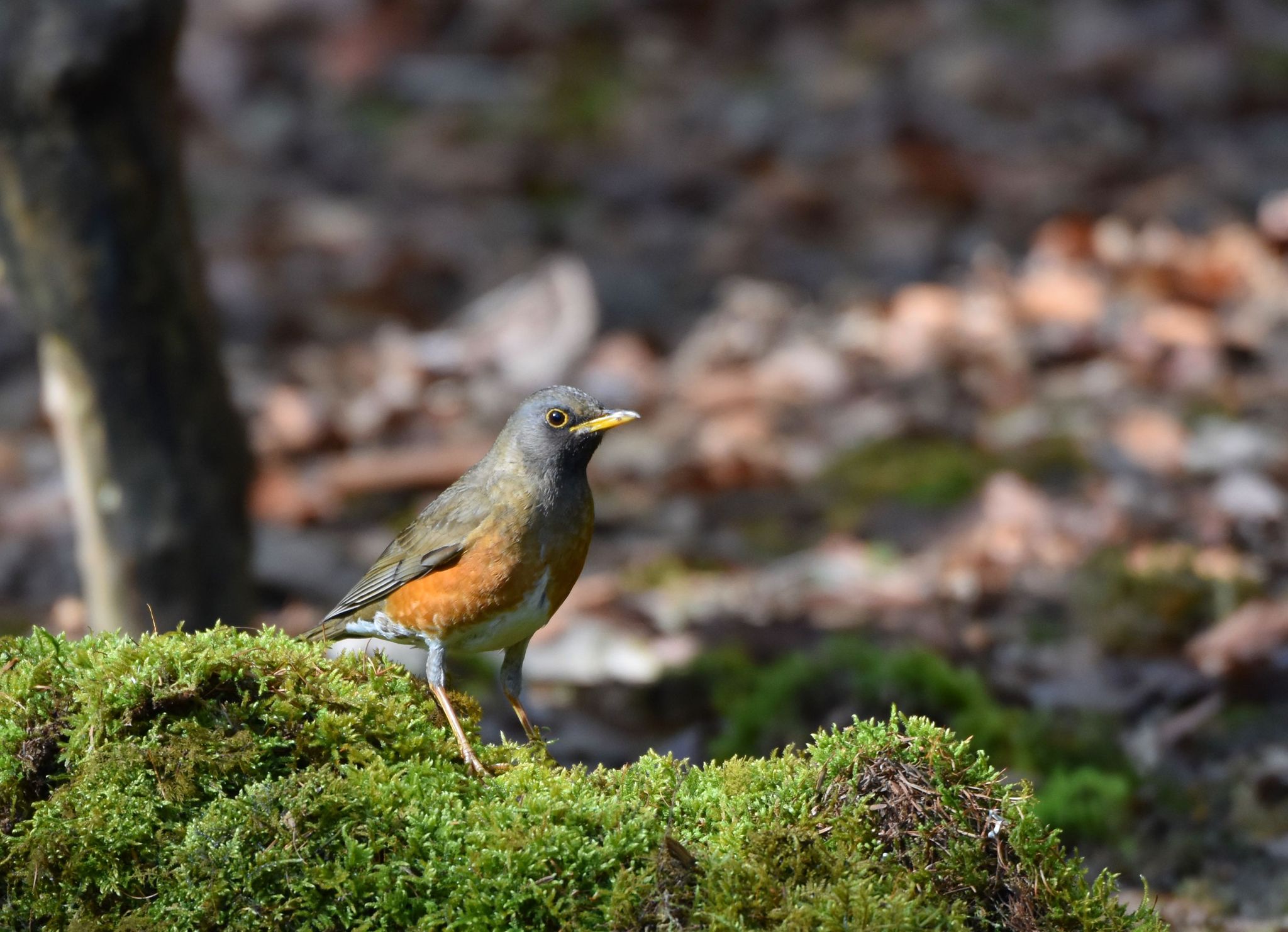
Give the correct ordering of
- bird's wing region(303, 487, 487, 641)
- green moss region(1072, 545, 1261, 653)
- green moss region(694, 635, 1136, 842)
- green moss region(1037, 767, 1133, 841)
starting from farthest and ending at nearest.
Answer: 1. green moss region(1072, 545, 1261, 653)
2. green moss region(694, 635, 1136, 842)
3. green moss region(1037, 767, 1133, 841)
4. bird's wing region(303, 487, 487, 641)

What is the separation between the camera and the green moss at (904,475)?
8156 mm

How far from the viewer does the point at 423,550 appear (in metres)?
4.14

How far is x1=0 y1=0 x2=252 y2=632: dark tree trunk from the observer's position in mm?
5246

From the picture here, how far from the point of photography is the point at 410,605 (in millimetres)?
4043

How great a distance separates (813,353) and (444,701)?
713 centimetres

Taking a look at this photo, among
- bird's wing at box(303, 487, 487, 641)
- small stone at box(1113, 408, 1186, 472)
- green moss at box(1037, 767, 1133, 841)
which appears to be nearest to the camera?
bird's wing at box(303, 487, 487, 641)

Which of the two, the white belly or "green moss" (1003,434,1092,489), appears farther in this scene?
"green moss" (1003,434,1092,489)

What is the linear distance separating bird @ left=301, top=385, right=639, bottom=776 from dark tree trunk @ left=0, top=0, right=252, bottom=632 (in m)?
1.76

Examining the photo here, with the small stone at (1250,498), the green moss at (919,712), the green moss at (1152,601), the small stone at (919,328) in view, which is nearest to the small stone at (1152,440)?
the small stone at (1250,498)

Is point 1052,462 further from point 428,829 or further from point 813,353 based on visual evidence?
point 428,829

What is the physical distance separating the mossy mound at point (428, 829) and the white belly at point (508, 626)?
829 millimetres

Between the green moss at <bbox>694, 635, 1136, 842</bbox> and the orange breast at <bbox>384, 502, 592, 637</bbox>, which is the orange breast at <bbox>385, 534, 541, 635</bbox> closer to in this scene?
the orange breast at <bbox>384, 502, 592, 637</bbox>

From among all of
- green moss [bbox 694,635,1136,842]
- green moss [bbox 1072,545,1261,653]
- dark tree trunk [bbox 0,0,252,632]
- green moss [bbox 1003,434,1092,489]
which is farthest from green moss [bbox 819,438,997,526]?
dark tree trunk [bbox 0,0,252,632]

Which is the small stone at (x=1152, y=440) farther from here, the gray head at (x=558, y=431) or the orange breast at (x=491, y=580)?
the orange breast at (x=491, y=580)
